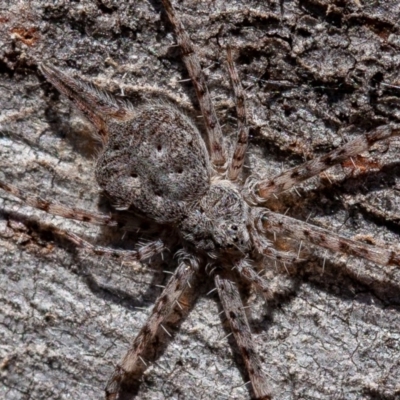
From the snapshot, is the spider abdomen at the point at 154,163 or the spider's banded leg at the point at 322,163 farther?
the spider abdomen at the point at 154,163

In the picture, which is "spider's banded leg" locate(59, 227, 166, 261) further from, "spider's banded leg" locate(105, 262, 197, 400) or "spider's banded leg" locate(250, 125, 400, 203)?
"spider's banded leg" locate(250, 125, 400, 203)

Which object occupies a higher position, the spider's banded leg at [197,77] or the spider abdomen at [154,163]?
the spider's banded leg at [197,77]

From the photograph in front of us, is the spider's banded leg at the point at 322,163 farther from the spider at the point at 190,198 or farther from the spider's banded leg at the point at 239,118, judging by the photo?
the spider's banded leg at the point at 239,118

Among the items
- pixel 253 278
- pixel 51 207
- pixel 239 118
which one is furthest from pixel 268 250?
pixel 51 207

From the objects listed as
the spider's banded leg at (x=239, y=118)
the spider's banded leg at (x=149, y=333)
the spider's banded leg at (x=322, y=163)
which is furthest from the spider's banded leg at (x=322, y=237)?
the spider's banded leg at (x=149, y=333)

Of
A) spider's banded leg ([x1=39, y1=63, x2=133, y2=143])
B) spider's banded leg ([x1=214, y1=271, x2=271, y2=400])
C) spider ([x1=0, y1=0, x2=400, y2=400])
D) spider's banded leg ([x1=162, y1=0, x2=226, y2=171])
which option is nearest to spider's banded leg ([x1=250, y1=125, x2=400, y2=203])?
spider ([x1=0, y1=0, x2=400, y2=400])

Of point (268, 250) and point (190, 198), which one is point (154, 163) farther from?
point (268, 250)
